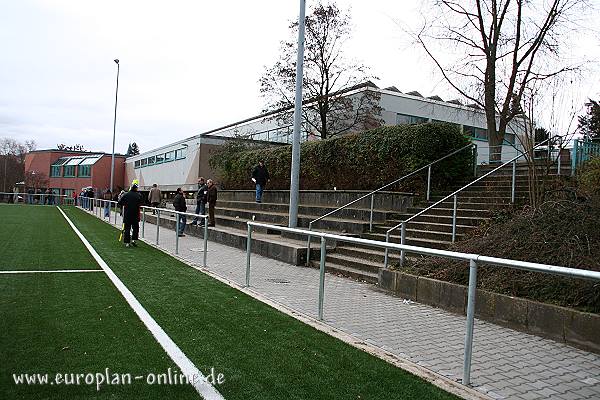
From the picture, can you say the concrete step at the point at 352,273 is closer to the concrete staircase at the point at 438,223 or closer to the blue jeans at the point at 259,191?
the concrete staircase at the point at 438,223

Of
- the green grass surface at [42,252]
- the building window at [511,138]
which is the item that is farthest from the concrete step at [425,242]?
the green grass surface at [42,252]

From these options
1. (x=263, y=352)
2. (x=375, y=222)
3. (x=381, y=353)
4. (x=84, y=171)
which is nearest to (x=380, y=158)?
(x=375, y=222)

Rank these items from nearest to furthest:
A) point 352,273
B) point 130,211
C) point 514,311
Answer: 1. point 514,311
2. point 352,273
3. point 130,211

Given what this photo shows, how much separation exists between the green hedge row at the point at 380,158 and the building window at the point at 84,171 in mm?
57511

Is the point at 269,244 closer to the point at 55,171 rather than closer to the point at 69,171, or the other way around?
the point at 69,171

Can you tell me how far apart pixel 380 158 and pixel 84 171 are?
218 feet

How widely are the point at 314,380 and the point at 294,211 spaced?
915cm

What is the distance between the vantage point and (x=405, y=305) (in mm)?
7488

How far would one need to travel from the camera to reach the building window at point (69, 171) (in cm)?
7588

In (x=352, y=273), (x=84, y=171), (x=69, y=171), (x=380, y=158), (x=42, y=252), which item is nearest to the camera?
(x=352, y=273)

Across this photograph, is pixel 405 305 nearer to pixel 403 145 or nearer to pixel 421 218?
pixel 421 218

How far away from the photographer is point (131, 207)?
1406 centimetres

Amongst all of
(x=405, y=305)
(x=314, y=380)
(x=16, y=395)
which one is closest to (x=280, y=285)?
(x=405, y=305)

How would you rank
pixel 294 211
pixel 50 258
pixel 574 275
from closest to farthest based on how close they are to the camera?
1. pixel 574 275
2. pixel 50 258
3. pixel 294 211
